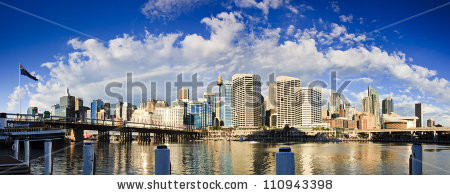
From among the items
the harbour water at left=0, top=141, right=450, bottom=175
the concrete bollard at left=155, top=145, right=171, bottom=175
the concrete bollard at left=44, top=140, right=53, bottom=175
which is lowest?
the harbour water at left=0, top=141, right=450, bottom=175

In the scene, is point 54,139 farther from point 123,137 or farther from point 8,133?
point 123,137

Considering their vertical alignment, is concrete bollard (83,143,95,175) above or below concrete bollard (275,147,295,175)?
below

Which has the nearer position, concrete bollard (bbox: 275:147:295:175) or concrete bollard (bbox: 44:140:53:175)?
concrete bollard (bbox: 275:147:295:175)

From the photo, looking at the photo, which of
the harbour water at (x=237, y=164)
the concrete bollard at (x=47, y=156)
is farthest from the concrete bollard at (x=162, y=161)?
the harbour water at (x=237, y=164)

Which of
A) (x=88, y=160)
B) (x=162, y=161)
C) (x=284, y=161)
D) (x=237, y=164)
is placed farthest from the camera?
(x=237, y=164)

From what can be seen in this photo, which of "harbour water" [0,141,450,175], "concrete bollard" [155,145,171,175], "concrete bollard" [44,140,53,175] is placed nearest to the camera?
"concrete bollard" [155,145,171,175]

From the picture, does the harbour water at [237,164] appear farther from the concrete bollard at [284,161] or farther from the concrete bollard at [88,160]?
the concrete bollard at [284,161]

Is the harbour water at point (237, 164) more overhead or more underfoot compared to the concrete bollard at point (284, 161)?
more underfoot

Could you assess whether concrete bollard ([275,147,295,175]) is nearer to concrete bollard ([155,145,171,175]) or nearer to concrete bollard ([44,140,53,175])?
concrete bollard ([155,145,171,175])

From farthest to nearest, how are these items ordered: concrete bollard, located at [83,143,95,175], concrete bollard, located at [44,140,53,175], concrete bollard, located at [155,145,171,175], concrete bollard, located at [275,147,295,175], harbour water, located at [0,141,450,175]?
harbour water, located at [0,141,450,175] < concrete bollard, located at [44,140,53,175] < concrete bollard, located at [83,143,95,175] < concrete bollard, located at [155,145,171,175] < concrete bollard, located at [275,147,295,175]

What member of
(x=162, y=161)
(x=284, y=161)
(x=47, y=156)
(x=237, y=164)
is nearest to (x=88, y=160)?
A: (x=162, y=161)

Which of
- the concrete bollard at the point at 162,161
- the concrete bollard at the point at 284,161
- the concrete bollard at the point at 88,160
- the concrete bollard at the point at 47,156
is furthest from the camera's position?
the concrete bollard at the point at 47,156

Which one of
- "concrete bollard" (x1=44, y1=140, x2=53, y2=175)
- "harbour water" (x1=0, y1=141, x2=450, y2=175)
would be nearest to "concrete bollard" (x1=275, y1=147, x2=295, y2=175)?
"concrete bollard" (x1=44, y1=140, x2=53, y2=175)

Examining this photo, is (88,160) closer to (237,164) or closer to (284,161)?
(284,161)
